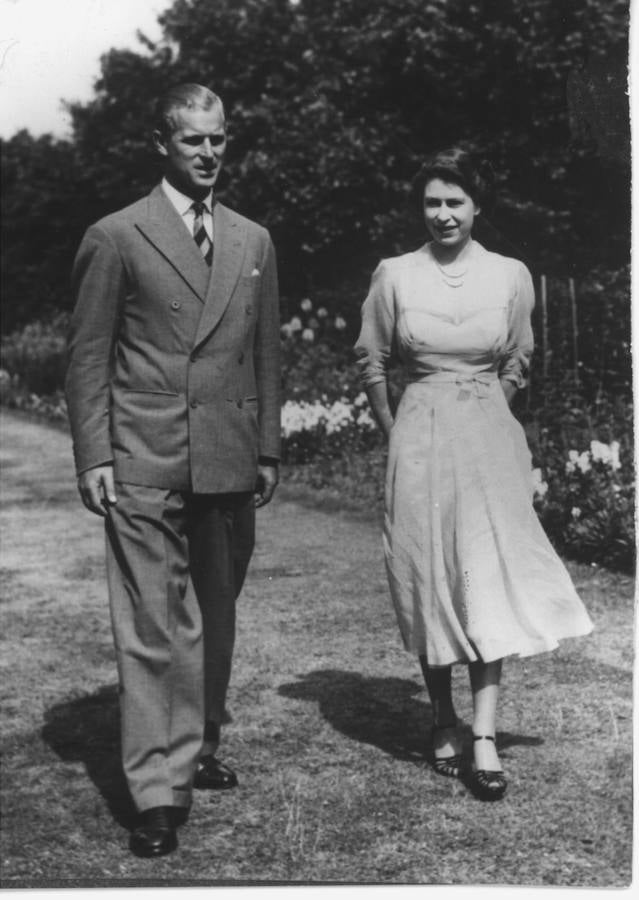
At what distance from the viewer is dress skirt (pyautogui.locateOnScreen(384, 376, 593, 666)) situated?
4109 millimetres

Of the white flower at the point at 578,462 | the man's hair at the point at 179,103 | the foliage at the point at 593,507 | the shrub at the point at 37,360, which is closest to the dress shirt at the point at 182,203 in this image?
the man's hair at the point at 179,103

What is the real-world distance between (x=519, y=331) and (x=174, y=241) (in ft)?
3.95

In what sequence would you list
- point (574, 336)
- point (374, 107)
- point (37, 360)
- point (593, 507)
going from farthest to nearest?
1. point (37, 360)
2. point (374, 107)
3. point (574, 336)
4. point (593, 507)

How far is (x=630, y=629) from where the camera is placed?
587 cm

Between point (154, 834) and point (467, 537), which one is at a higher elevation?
point (467, 537)

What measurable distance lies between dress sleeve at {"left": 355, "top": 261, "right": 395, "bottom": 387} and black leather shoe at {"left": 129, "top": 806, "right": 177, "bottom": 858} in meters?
1.54

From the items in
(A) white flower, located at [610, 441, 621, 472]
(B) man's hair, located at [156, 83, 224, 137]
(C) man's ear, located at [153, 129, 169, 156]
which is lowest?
(A) white flower, located at [610, 441, 621, 472]

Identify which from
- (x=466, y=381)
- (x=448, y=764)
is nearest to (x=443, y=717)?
(x=448, y=764)

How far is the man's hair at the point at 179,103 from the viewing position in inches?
149

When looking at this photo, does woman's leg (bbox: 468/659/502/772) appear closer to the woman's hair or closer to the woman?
the woman

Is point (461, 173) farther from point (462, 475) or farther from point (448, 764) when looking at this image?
point (448, 764)

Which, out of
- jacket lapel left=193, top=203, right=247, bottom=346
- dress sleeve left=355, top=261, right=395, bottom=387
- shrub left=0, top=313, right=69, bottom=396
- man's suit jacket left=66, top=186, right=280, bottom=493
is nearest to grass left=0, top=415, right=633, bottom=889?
man's suit jacket left=66, top=186, right=280, bottom=493

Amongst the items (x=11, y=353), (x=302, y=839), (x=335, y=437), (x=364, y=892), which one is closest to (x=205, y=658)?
(x=302, y=839)

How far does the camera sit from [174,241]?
388cm
